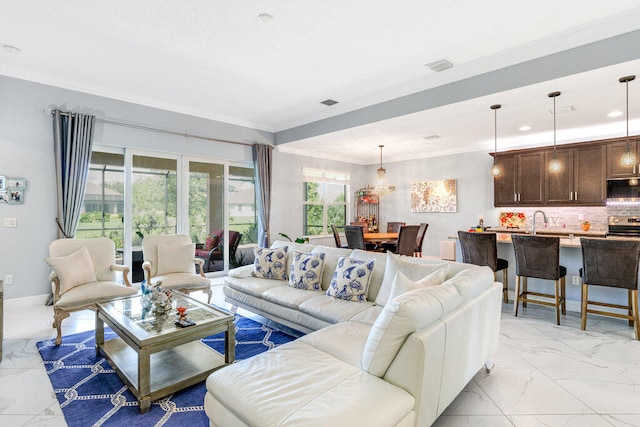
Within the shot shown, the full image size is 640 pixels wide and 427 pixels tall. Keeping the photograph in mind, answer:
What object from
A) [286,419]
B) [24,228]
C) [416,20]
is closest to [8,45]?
[24,228]

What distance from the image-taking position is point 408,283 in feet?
7.68

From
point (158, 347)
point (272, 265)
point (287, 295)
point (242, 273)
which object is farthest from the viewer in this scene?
point (242, 273)

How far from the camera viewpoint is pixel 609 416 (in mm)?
2041

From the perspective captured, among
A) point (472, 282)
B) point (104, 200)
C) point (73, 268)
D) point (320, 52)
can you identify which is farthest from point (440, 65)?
point (104, 200)

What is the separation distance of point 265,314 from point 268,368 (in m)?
1.67

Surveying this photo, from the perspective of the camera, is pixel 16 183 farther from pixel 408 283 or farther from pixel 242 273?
pixel 408 283

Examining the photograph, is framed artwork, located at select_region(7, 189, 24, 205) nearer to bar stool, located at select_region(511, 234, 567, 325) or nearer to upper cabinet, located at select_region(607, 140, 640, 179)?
bar stool, located at select_region(511, 234, 567, 325)

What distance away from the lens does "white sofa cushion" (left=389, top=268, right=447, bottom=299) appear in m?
2.32

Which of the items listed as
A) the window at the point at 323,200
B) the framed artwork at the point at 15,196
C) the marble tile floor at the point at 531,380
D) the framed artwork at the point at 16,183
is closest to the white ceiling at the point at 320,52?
the framed artwork at the point at 16,183

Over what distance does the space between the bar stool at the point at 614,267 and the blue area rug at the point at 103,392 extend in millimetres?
3274

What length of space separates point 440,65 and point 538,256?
96.6 inches

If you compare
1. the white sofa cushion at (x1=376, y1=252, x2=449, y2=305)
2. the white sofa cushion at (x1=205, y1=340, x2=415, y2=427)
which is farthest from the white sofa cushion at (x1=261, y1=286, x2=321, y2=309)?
the white sofa cushion at (x1=205, y1=340, x2=415, y2=427)

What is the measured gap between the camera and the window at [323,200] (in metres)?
7.52

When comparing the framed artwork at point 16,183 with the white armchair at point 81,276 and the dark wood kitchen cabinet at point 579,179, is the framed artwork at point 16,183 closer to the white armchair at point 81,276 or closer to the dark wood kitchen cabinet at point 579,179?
the white armchair at point 81,276
